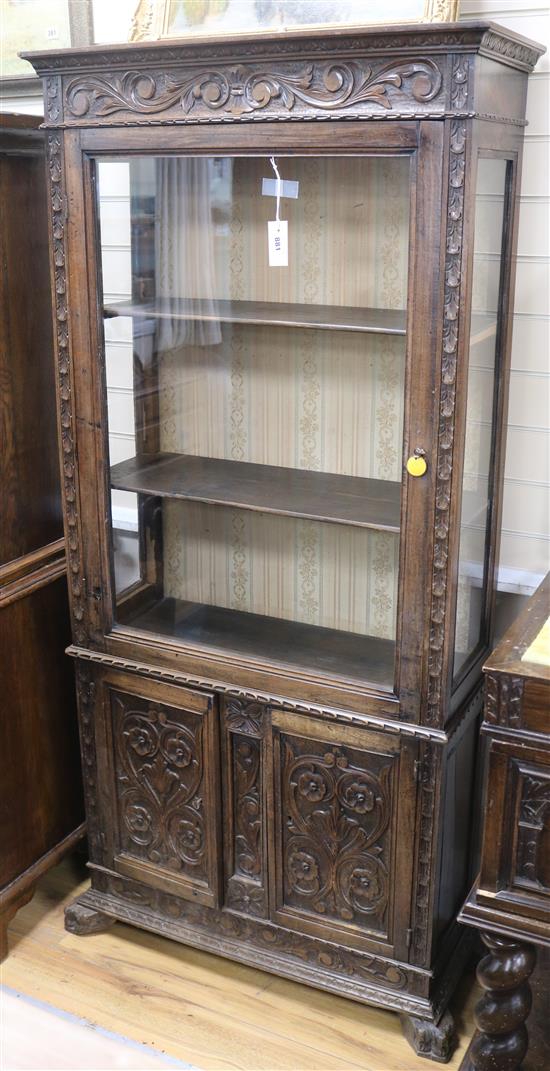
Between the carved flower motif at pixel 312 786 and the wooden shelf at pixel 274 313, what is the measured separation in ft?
2.28

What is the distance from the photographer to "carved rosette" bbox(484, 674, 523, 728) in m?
1.29

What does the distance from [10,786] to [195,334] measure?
863 mm

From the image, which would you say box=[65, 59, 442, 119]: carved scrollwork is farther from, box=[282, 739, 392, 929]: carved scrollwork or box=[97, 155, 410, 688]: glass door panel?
box=[282, 739, 392, 929]: carved scrollwork

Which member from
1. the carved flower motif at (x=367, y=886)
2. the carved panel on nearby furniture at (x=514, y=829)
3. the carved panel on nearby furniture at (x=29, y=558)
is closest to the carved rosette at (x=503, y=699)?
the carved panel on nearby furniture at (x=514, y=829)

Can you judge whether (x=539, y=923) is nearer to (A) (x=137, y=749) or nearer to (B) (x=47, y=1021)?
(A) (x=137, y=749)

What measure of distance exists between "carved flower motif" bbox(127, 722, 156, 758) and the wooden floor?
40 cm

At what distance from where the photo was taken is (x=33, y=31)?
2053 mm

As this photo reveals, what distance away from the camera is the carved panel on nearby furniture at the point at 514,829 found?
1300 millimetres

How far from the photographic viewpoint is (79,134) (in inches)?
62.0

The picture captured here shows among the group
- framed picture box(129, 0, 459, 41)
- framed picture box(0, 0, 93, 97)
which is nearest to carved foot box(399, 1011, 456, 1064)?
framed picture box(129, 0, 459, 41)

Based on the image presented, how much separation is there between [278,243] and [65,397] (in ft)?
1.36

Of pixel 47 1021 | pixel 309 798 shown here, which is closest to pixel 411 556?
pixel 309 798

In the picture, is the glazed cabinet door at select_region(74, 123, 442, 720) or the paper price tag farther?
the paper price tag

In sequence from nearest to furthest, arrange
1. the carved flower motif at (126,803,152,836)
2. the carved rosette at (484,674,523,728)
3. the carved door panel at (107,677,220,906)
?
the carved rosette at (484,674,523,728) < the carved door panel at (107,677,220,906) < the carved flower motif at (126,803,152,836)
